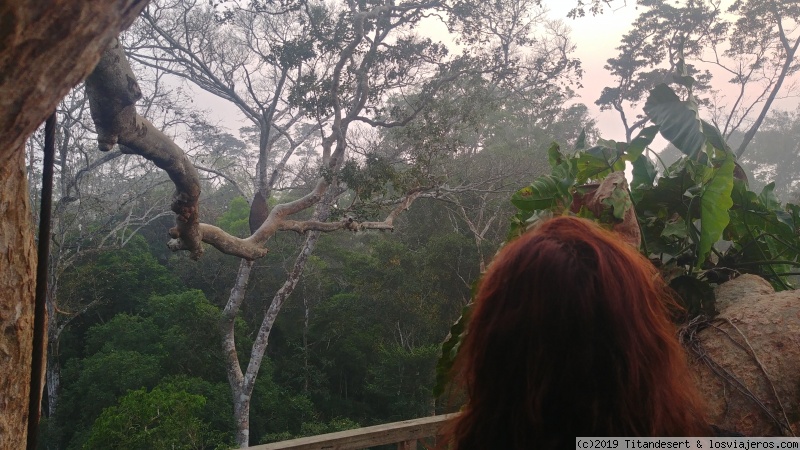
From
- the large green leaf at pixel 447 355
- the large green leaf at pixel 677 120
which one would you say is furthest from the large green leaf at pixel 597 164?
the large green leaf at pixel 447 355

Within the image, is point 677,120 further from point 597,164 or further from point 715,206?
point 715,206

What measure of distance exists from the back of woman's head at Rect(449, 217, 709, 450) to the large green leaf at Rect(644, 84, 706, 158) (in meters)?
1.74

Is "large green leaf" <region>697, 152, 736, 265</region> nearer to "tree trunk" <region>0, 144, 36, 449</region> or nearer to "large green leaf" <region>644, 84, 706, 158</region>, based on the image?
"large green leaf" <region>644, 84, 706, 158</region>

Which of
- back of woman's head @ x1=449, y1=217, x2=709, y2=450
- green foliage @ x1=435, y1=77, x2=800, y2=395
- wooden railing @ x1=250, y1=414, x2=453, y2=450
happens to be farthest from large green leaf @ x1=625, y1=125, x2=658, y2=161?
back of woman's head @ x1=449, y1=217, x2=709, y2=450

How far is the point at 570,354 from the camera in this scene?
0.67 meters

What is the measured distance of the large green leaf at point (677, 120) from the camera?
2236mm

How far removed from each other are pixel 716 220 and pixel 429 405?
29.1 ft

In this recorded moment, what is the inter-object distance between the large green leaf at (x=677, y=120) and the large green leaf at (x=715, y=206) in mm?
554

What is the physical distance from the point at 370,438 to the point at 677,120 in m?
1.89

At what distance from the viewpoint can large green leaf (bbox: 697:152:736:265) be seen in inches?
63.3

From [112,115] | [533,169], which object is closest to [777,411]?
[112,115]

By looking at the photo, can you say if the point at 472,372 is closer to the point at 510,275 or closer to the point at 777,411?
the point at 510,275

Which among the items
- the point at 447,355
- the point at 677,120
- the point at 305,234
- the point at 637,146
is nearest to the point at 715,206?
the point at 637,146

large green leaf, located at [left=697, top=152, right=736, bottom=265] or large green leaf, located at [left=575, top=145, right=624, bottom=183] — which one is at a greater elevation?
large green leaf, located at [left=575, top=145, right=624, bottom=183]
